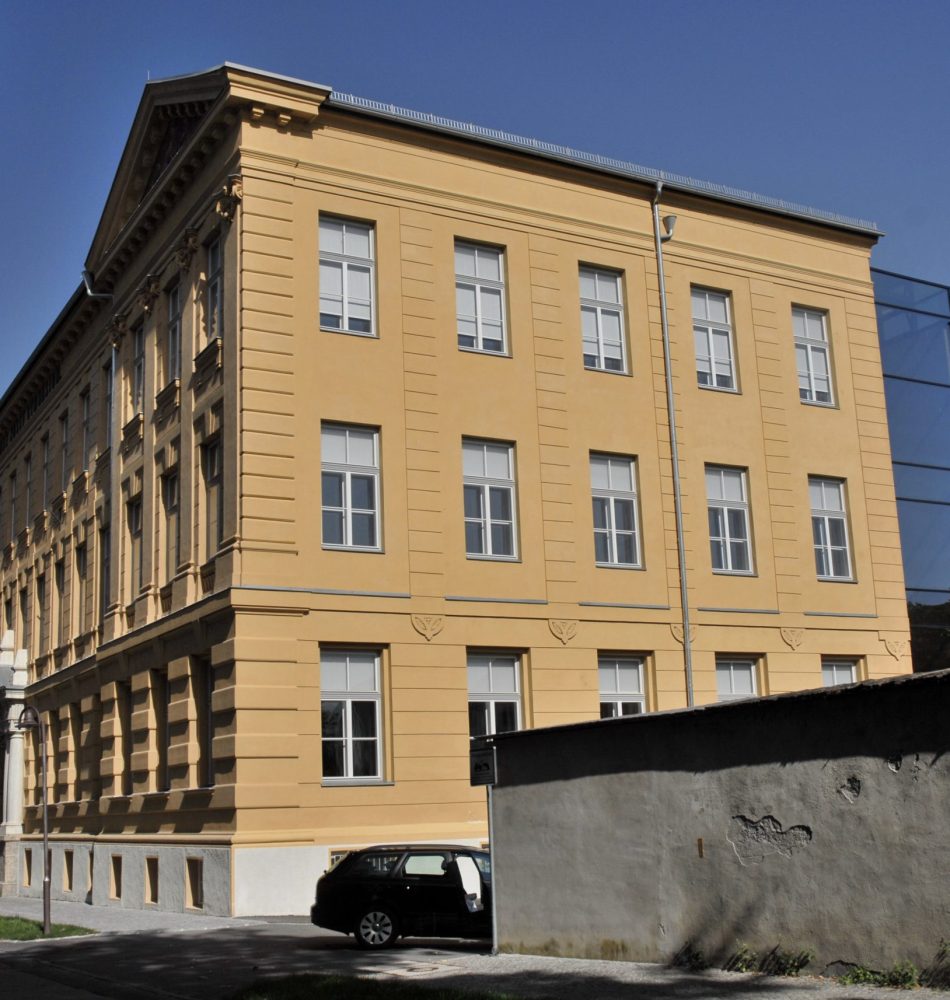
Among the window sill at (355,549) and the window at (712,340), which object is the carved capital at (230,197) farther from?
the window at (712,340)

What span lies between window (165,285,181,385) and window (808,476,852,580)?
46.5ft

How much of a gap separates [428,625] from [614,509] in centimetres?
516

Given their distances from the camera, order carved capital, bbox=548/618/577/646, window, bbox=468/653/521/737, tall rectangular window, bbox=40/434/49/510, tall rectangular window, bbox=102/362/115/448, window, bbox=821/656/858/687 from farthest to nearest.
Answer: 1. tall rectangular window, bbox=40/434/49/510
2. tall rectangular window, bbox=102/362/115/448
3. window, bbox=821/656/858/687
4. carved capital, bbox=548/618/577/646
5. window, bbox=468/653/521/737

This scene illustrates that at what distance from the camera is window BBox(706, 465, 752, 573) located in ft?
93.4

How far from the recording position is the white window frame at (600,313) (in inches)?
1107

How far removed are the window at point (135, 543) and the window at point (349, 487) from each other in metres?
7.24

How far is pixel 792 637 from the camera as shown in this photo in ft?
94.0

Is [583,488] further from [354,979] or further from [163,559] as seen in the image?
[354,979]

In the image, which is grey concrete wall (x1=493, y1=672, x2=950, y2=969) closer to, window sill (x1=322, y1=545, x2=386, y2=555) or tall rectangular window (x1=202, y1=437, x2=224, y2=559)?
window sill (x1=322, y1=545, x2=386, y2=555)

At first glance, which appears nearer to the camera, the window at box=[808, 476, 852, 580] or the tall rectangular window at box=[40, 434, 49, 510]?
the window at box=[808, 476, 852, 580]

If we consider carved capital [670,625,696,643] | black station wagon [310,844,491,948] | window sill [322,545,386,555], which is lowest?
black station wagon [310,844,491,948]

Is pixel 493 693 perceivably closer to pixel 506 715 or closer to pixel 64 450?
pixel 506 715

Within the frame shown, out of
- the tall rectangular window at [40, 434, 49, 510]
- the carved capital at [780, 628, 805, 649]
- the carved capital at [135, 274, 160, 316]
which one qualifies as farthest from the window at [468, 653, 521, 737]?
the tall rectangular window at [40, 434, 49, 510]

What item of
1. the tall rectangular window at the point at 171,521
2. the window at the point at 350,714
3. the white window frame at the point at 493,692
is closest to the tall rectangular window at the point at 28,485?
the tall rectangular window at the point at 171,521
